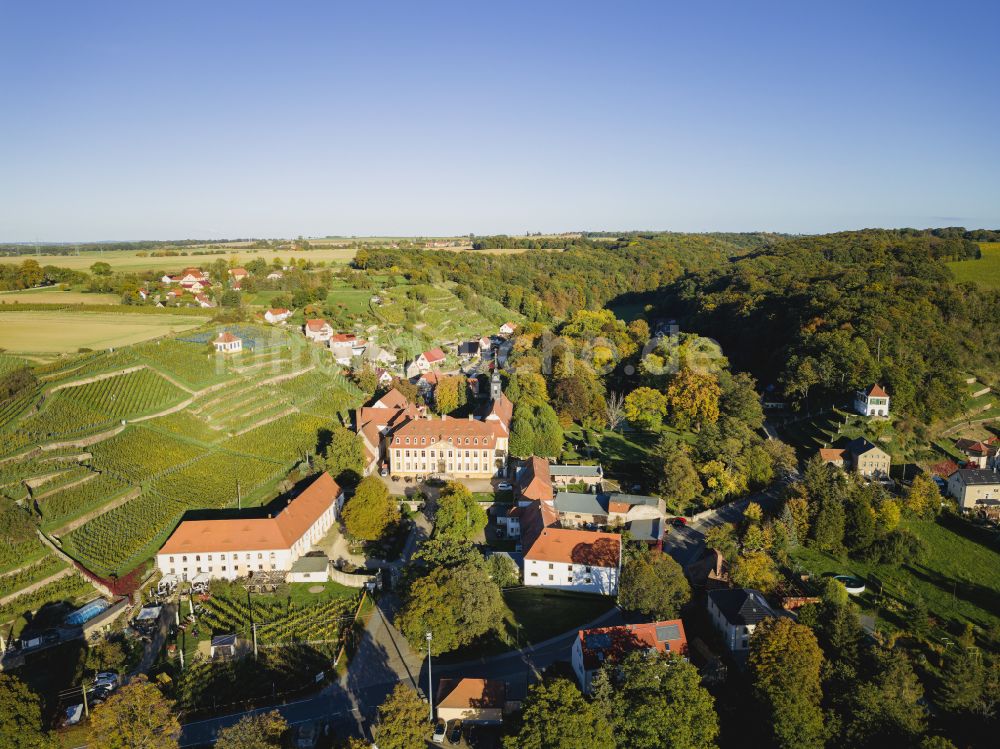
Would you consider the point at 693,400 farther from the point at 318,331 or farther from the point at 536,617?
the point at 318,331

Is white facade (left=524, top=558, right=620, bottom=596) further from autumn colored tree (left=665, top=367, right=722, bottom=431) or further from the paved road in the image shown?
autumn colored tree (left=665, top=367, right=722, bottom=431)

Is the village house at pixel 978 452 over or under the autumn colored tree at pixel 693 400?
under

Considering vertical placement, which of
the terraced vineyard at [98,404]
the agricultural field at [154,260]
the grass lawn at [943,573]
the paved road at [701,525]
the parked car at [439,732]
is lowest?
the grass lawn at [943,573]

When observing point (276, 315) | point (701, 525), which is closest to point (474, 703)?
point (701, 525)

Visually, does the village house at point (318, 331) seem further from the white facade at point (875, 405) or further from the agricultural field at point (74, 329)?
the white facade at point (875, 405)

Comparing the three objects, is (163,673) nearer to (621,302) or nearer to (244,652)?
(244,652)

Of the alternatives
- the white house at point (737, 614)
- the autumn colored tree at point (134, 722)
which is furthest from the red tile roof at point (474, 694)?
the white house at point (737, 614)

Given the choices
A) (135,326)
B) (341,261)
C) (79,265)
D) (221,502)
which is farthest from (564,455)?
(341,261)
